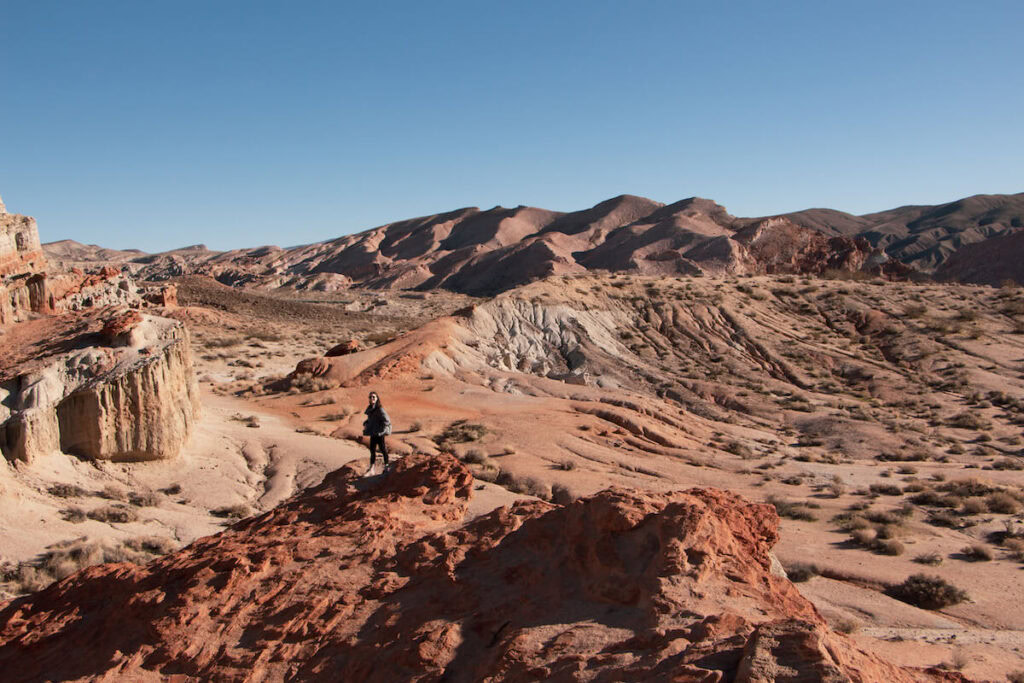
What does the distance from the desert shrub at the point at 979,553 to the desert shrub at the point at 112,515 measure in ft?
41.8

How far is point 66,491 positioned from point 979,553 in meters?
14.0

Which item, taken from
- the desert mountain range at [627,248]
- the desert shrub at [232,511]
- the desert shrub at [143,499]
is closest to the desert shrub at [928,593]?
the desert shrub at [232,511]

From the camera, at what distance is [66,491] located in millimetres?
10914

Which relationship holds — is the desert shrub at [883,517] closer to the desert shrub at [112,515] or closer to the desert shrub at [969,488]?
the desert shrub at [969,488]

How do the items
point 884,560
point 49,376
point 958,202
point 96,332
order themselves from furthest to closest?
point 958,202 < point 96,332 < point 49,376 < point 884,560

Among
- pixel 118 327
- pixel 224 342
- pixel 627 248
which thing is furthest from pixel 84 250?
pixel 118 327

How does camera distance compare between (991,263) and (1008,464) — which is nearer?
(1008,464)

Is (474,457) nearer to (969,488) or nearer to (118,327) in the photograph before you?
(118,327)

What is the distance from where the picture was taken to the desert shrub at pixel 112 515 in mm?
10539

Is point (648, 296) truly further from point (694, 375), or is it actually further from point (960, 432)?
point (960, 432)

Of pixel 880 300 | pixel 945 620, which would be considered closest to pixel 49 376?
pixel 945 620

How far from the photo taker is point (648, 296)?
104 feet

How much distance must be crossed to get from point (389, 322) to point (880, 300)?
3139cm

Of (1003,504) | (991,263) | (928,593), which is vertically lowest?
(1003,504)
